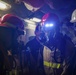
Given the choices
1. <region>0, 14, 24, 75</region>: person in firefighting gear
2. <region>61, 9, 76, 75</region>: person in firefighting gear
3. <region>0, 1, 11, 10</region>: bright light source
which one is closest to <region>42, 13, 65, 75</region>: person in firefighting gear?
<region>61, 9, 76, 75</region>: person in firefighting gear

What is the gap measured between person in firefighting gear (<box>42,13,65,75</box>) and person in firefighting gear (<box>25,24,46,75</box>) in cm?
21

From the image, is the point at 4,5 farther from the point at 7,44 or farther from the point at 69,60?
the point at 69,60

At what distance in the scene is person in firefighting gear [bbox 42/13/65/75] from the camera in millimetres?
3453

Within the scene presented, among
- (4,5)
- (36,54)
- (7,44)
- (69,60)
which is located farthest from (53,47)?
(4,5)

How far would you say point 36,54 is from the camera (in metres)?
4.04

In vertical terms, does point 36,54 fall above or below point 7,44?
below

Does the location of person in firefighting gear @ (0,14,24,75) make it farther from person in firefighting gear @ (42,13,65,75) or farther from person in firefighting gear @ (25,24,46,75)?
person in firefighting gear @ (25,24,46,75)

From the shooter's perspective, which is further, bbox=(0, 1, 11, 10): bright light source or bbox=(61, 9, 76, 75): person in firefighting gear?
bbox=(0, 1, 11, 10): bright light source

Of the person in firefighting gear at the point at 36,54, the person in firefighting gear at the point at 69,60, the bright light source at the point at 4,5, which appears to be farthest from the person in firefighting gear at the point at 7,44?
the bright light source at the point at 4,5

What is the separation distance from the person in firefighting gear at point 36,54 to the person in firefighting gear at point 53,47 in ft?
0.69

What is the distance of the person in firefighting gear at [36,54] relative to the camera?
3.83 metres

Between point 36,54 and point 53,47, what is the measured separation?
0.64 meters

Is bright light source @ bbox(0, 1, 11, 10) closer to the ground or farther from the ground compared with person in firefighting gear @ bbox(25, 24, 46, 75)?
farther from the ground

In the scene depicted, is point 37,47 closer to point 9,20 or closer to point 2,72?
point 9,20
